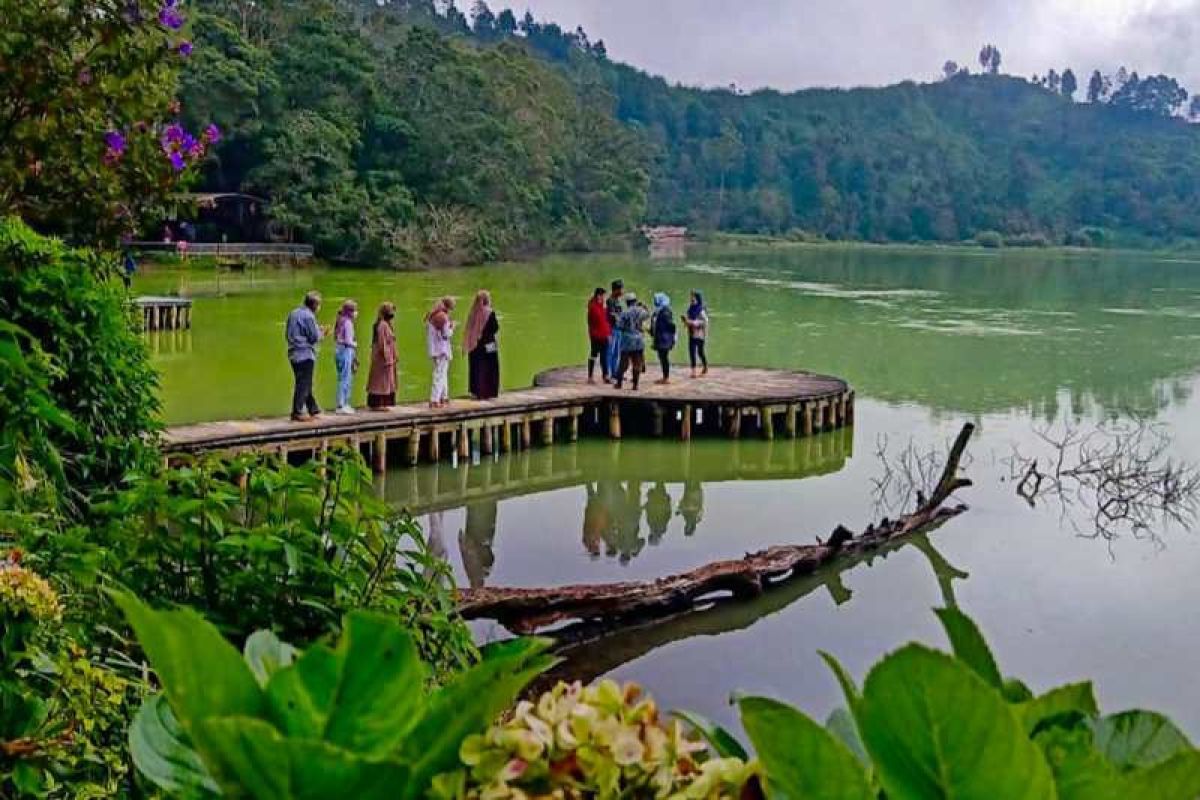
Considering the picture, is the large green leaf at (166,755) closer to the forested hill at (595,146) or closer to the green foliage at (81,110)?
the green foliage at (81,110)

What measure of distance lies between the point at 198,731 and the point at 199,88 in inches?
1771

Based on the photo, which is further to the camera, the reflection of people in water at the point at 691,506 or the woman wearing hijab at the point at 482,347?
the woman wearing hijab at the point at 482,347

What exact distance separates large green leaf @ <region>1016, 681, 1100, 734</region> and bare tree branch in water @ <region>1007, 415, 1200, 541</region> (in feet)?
36.5

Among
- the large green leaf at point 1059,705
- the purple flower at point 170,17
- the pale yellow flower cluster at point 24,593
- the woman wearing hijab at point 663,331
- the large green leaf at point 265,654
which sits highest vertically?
the purple flower at point 170,17

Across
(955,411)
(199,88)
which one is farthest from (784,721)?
(199,88)

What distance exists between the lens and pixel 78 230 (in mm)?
5754

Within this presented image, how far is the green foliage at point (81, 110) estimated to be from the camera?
5457 mm

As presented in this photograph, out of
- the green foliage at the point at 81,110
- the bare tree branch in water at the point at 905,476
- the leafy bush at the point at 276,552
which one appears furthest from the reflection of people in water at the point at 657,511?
the leafy bush at the point at 276,552

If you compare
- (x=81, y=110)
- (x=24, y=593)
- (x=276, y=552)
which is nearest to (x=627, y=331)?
(x=81, y=110)

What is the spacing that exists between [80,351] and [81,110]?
1416 millimetres

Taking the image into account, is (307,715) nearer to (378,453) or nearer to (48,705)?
(48,705)

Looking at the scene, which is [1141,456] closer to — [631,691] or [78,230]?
[78,230]

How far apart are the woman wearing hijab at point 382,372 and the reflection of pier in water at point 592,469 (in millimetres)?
857

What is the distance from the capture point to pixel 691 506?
12.4 meters
